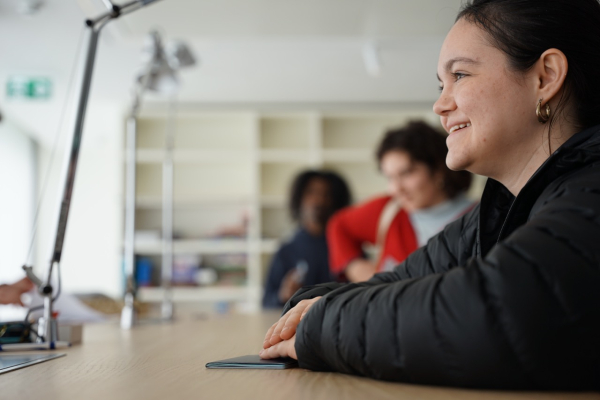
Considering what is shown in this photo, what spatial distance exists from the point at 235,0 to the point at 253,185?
2.28 metres

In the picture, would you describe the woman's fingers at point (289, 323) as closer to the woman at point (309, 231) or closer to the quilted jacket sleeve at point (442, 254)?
the quilted jacket sleeve at point (442, 254)

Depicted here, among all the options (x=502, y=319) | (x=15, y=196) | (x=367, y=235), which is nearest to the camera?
(x=502, y=319)

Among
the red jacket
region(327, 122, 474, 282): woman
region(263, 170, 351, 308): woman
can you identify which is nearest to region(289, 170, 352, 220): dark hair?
region(263, 170, 351, 308): woman

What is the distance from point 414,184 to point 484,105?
1.71m

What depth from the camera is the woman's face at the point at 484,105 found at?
929 mm

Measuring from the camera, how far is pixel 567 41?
3.00ft

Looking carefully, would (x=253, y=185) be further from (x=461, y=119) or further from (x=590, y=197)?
(x=590, y=197)

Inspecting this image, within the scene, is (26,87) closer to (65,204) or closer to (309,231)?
(309,231)

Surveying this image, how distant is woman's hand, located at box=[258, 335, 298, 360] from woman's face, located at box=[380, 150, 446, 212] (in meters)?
1.90

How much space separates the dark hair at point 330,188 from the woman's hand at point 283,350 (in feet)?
9.94

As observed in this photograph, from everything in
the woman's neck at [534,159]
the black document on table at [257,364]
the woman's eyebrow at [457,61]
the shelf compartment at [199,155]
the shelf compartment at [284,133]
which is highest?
the shelf compartment at [284,133]

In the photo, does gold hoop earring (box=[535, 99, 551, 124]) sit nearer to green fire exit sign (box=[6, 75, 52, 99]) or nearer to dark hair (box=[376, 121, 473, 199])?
dark hair (box=[376, 121, 473, 199])

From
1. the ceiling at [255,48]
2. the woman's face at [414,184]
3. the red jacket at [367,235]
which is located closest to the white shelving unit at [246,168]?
the ceiling at [255,48]

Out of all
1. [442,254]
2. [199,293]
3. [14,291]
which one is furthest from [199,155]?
[442,254]
